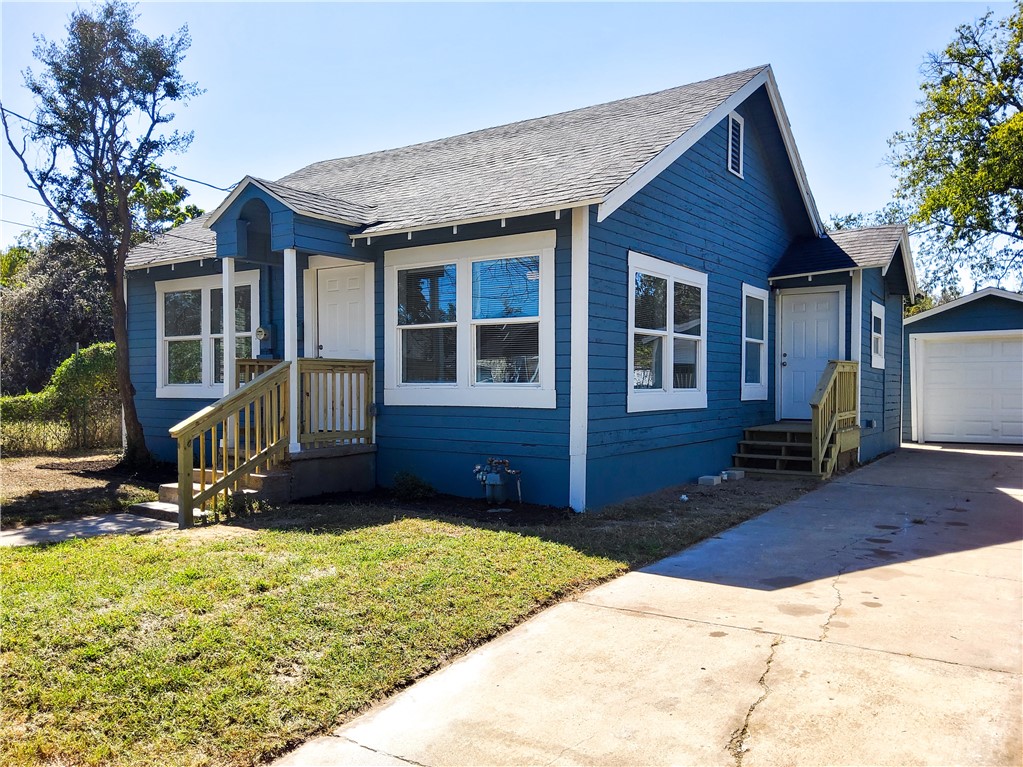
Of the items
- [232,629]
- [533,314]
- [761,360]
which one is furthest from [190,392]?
[761,360]

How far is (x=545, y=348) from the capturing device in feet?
25.9

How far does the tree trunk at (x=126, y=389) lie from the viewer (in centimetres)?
1092

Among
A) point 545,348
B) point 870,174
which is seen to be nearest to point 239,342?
point 545,348

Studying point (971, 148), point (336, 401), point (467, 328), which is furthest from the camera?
point (971, 148)

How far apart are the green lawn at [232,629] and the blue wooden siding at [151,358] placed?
596 centimetres

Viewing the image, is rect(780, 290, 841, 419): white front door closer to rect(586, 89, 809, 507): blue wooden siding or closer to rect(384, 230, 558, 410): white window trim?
rect(586, 89, 809, 507): blue wooden siding

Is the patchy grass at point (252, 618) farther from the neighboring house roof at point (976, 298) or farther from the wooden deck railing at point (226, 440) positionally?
the neighboring house roof at point (976, 298)

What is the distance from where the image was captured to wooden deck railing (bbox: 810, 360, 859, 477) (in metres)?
10.2

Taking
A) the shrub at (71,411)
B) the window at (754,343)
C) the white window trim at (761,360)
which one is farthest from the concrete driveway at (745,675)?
the shrub at (71,411)

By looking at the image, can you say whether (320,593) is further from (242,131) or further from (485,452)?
(242,131)

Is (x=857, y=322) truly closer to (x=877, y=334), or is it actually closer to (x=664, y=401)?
(x=877, y=334)

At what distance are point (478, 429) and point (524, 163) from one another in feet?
11.1

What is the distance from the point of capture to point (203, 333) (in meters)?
11.5

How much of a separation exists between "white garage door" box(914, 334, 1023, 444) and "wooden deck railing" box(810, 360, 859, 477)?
607cm
